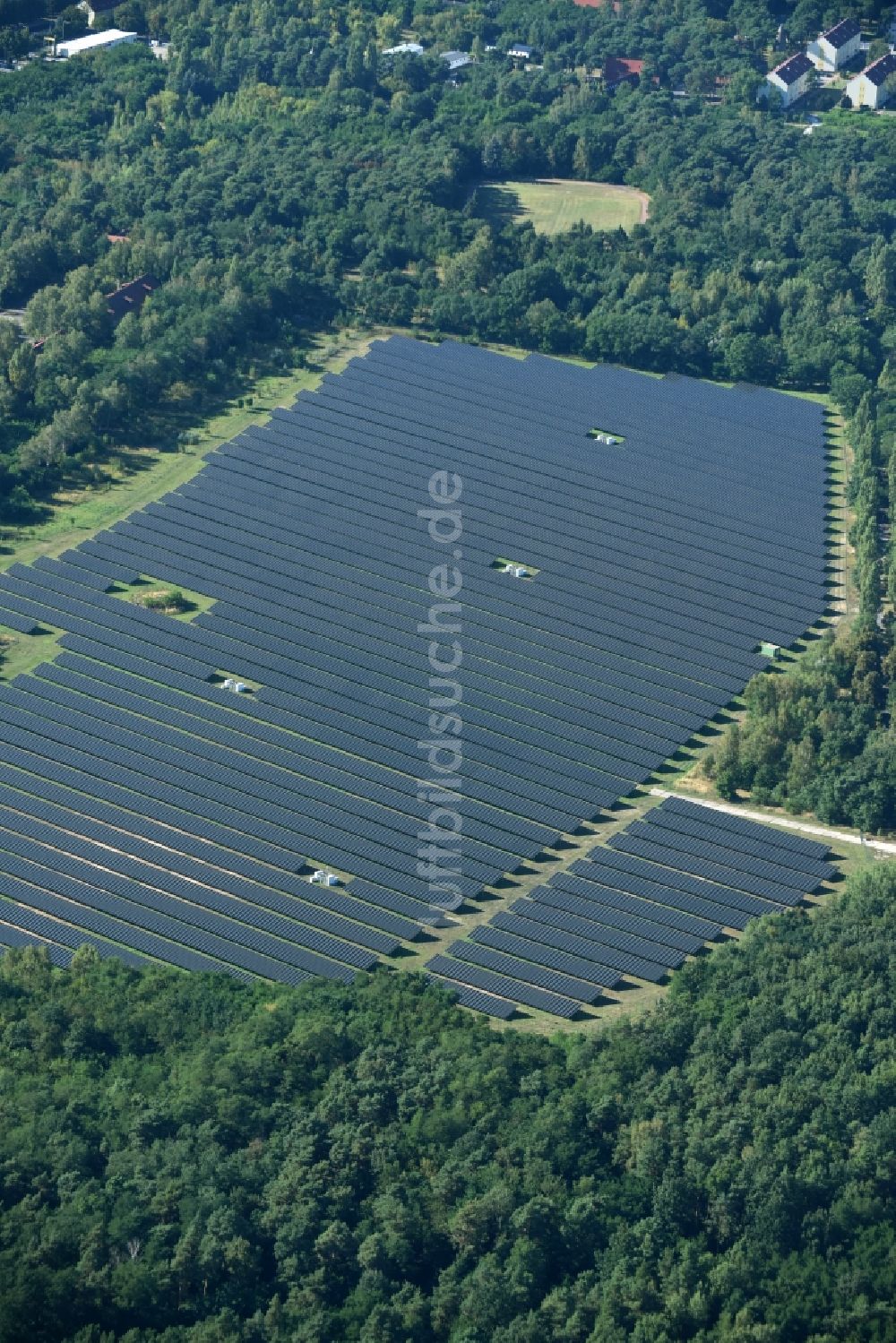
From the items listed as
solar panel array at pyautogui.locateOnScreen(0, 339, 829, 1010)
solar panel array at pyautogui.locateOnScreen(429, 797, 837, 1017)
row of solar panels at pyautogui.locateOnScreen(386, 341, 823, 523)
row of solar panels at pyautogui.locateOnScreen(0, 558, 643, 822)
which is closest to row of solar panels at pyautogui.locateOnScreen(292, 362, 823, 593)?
solar panel array at pyautogui.locateOnScreen(0, 339, 829, 1010)

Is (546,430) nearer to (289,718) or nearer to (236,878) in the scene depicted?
(289,718)

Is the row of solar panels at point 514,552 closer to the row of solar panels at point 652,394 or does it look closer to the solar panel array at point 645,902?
the row of solar panels at point 652,394

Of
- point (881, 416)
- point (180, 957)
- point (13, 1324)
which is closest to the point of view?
point (13, 1324)

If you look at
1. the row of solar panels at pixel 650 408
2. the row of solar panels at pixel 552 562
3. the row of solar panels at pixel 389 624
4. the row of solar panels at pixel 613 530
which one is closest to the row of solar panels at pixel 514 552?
the row of solar panels at pixel 552 562

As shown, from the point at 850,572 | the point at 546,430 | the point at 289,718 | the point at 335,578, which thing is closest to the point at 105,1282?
the point at 289,718

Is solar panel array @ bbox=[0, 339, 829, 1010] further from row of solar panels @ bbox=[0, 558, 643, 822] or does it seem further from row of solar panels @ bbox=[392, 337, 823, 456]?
row of solar panels @ bbox=[392, 337, 823, 456]

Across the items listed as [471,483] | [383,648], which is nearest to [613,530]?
[471,483]

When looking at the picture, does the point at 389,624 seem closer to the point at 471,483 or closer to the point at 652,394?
the point at 471,483
